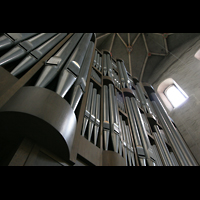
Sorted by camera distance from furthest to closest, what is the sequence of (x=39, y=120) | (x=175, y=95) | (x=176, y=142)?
(x=175, y=95), (x=176, y=142), (x=39, y=120)

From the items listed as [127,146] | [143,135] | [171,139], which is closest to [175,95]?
[171,139]

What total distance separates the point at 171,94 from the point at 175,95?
0.25 metres

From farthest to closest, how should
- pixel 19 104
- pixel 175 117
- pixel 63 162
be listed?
pixel 175 117
pixel 63 162
pixel 19 104

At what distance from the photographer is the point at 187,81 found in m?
6.62

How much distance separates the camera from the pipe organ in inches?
→ 60.6

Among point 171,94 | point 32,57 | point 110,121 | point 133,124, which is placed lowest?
point 110,121

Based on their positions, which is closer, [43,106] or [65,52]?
[43,106]

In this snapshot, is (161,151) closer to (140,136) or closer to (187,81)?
(140,136)

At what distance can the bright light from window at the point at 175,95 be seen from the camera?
21.8ft

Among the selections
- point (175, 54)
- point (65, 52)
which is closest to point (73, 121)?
point (65, 52)
